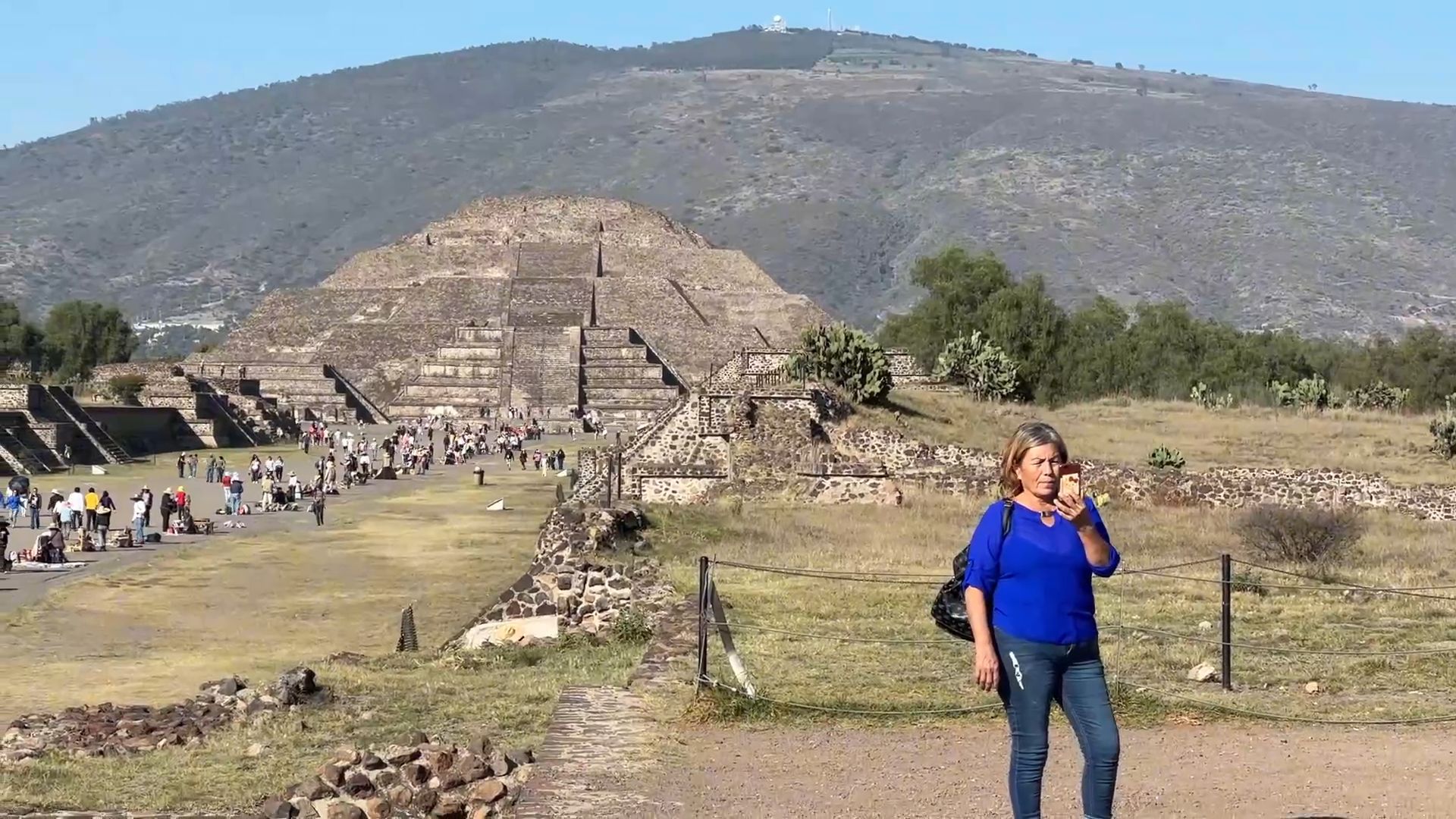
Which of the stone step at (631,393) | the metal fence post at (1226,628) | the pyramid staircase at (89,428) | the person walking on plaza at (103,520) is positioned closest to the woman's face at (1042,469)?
the metal fence post at (1226,628)

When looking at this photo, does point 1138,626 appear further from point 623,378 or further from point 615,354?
point 615,354

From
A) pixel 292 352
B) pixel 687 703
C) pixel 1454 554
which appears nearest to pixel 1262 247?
Result: pixel 292 352

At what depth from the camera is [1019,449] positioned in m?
6.90

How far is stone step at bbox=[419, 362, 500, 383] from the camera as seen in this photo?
74625 millimetres

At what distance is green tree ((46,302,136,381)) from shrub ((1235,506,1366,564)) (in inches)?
3549

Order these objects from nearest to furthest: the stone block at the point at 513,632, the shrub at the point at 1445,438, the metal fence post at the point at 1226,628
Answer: the metal fence post at the point at 1226,628 < the stone block at the point at 513,632 < the shrub at the point at 1445,438

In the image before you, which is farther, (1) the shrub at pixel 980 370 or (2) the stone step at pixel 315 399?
(2) the stone step at pixel 315 399

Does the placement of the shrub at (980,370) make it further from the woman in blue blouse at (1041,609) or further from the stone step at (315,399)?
the woman in blue blouse at (1041,609)

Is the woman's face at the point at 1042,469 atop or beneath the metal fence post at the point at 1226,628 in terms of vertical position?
atop

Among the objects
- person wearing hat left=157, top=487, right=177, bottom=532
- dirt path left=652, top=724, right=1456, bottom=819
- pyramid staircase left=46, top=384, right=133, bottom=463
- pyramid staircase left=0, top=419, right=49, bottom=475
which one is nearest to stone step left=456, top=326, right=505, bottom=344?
pyramid staircase left=46, top=384, right=133, bottom=463

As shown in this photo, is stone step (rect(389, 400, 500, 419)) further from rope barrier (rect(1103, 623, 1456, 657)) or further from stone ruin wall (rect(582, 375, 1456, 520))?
rope barrier (rect(1103, 623, 1456, 657))

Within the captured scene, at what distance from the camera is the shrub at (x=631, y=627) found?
14195mm

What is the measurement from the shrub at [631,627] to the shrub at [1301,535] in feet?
26.5

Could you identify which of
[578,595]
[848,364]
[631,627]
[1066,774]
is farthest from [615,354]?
[1066,774]
